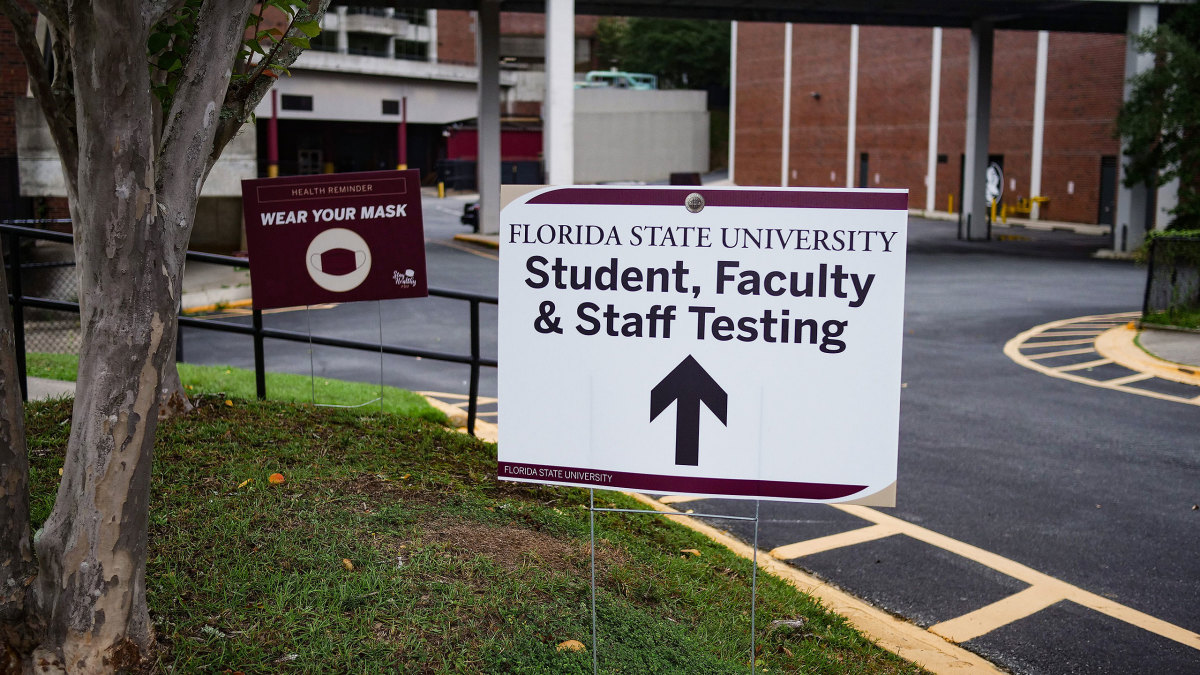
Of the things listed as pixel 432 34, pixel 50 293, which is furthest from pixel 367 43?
pixel 50 293

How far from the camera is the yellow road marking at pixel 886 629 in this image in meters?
5.20

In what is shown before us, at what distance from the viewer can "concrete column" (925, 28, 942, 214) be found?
158 ft

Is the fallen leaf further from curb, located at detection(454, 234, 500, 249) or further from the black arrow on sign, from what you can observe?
curb, located at detection(454, 234, 500, 249)

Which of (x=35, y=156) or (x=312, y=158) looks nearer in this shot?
(x=35, y=156)

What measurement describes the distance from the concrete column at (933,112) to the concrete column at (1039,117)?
5.43 m

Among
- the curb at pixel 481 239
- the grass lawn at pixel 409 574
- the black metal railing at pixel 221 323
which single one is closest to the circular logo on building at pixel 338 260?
the black metal railing at pixel 221 323

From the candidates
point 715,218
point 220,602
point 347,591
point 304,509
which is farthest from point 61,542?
point 715,218

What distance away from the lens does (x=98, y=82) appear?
11.7 ft

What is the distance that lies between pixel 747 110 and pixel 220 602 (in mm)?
62927

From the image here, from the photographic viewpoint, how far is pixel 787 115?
6012cm

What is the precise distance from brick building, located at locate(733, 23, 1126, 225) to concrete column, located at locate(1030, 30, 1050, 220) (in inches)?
2.5

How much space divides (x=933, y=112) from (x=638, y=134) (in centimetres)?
2881

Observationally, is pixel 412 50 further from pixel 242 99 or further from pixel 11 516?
pixel 11 516

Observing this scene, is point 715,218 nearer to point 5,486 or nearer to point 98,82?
point 98,82
